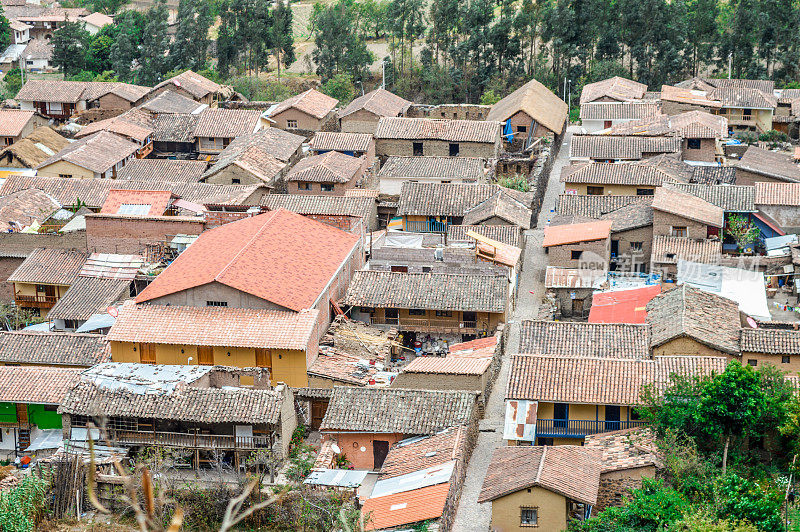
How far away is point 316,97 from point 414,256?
2676 cm

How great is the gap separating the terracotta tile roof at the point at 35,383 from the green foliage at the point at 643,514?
1590 centimetres

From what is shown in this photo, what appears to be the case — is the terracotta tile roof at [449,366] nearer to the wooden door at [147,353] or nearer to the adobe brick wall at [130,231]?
the wooden door at [147,353]

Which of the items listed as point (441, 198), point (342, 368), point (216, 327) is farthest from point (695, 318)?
point (441, 198)

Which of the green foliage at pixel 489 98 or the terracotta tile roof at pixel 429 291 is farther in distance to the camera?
the green foliage at pixel 489 98

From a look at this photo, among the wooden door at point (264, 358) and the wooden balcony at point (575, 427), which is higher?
the wooden door at point (264, 358)

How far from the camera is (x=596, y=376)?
1207 inches

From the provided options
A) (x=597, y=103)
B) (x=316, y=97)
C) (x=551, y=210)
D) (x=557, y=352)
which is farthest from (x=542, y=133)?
(x=557, y=352)

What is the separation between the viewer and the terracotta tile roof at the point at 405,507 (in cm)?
2608

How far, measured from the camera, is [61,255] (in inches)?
1698

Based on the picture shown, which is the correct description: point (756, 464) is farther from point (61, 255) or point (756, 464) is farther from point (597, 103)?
point (597, 103)

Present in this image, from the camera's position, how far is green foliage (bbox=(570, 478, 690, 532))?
974 inches

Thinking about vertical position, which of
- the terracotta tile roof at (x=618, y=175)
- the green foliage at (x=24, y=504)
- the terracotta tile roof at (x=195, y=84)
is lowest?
the green foliage at (x=24, y=504)

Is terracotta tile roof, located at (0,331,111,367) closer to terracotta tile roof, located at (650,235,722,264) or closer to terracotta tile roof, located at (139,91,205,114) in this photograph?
terracotta tile roof, located at (650,235,722,264)

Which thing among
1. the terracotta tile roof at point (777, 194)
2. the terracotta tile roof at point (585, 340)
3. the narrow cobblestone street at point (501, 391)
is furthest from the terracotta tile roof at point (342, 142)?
the terracotta tile roof at point (585, 340)
